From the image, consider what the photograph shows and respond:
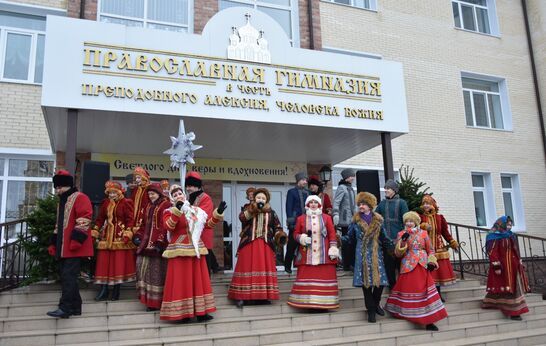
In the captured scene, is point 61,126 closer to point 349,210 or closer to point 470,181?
point 349,210

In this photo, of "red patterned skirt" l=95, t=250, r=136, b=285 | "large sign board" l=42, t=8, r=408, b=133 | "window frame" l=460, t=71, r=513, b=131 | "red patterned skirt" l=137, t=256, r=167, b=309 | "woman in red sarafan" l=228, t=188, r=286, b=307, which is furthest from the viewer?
"window frame" l=460, t=71, r=513, b=131

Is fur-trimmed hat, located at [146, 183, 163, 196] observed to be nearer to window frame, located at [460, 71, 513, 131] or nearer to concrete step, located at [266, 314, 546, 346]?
concrete step, located at [266, 314, 546, 346]

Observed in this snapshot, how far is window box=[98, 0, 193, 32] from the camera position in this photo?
34.4 feet

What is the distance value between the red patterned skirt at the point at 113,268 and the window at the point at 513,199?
37.3 ft

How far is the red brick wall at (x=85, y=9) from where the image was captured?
10070mm

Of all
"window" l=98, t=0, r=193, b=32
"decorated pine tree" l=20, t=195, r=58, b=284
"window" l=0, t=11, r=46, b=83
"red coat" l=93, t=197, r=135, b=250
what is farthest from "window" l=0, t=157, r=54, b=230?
"red coat" l=93, t=197, r=135, b=250

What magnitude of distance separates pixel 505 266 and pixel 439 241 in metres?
1.00

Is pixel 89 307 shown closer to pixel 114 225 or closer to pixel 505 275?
pixel 114 225

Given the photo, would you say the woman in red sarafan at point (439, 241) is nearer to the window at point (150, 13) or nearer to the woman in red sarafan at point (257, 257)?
the woman in red sarafan at point (257, 257)

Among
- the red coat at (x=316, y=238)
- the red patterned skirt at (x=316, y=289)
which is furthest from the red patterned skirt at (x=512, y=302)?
the red coat at (x=316, y=238)

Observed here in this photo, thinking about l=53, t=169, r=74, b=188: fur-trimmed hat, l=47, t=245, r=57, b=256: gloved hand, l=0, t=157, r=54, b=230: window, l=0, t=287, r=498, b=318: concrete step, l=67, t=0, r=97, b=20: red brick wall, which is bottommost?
l=0, t=287, r=498, b=318: concrete step

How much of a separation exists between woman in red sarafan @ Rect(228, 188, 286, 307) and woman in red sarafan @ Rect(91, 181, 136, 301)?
1.44 m

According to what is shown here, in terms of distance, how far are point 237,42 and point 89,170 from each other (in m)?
2.99

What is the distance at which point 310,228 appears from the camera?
21.2 ft
